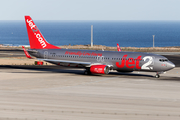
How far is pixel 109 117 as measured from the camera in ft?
89.7

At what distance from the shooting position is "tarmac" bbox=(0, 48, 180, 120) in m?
28.2

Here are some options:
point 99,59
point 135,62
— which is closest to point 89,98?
point 135,62

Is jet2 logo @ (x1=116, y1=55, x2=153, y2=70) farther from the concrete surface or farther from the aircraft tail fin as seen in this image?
the aircraft tail fin

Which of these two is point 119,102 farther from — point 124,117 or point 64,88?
point 64,88

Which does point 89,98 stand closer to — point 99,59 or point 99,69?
point 99,69

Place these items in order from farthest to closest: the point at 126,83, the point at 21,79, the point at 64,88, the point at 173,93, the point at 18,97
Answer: the point at 21,79 → the point at 126,83 → the point at 64,88 → the point at 173,93 → the point at 18,97

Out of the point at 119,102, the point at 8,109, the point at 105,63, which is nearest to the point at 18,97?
the point at 8,109

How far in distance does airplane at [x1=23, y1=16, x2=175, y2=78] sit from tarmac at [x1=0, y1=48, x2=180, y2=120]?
5.83 ft

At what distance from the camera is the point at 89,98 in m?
35.6

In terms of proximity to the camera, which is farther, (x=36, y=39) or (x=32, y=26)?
(x=32, y=26)

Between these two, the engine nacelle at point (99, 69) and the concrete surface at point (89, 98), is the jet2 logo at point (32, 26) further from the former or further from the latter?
the engine nacelle at point (99, 69)

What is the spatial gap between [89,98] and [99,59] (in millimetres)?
20005

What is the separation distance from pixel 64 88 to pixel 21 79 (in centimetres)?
1075

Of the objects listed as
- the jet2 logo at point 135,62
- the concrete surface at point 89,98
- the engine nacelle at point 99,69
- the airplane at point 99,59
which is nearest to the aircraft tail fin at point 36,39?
the airplane at point 99,59
